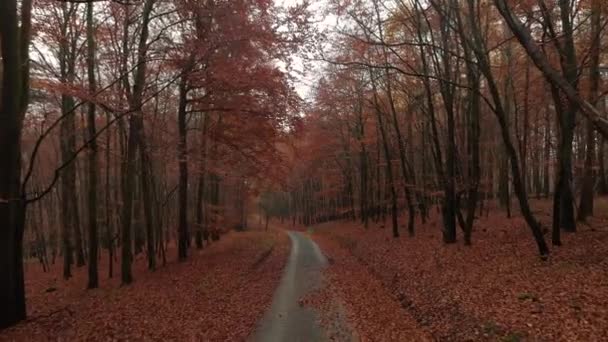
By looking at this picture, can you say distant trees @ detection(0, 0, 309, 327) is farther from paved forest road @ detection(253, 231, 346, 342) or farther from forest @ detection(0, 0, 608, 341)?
paved forest road @ detection(253, 231, 346, 342)

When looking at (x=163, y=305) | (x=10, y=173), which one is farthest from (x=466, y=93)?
(x=10, y=173)

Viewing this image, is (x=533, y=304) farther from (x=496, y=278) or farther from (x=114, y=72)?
(x=114, y=72)

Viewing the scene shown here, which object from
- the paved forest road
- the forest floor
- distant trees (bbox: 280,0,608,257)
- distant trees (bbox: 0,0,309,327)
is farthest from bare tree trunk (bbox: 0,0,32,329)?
distant trees (bbox: 280,0,608,257)

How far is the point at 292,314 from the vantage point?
30.7 feet

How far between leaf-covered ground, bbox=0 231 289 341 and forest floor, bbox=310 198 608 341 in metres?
2.62

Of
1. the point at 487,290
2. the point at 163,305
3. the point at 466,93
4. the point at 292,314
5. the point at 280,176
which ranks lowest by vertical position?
the point at 292,314

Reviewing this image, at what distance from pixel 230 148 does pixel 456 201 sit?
986cm

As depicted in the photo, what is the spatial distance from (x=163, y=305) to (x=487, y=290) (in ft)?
25.5

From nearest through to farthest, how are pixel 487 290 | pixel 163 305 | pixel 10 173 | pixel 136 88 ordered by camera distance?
pixel 10 173 < pixel 487 290 < pixel 163 305 < pixel 136 88

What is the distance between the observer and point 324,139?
34.2m

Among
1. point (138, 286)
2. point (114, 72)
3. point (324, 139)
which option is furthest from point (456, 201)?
point (324, 139)

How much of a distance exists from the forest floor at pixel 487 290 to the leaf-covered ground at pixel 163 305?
262cm

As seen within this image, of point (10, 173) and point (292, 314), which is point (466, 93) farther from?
point (10, 173)

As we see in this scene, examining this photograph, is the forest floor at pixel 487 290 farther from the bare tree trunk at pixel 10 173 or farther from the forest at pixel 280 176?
the bare tree trunk at pixel 10 173
